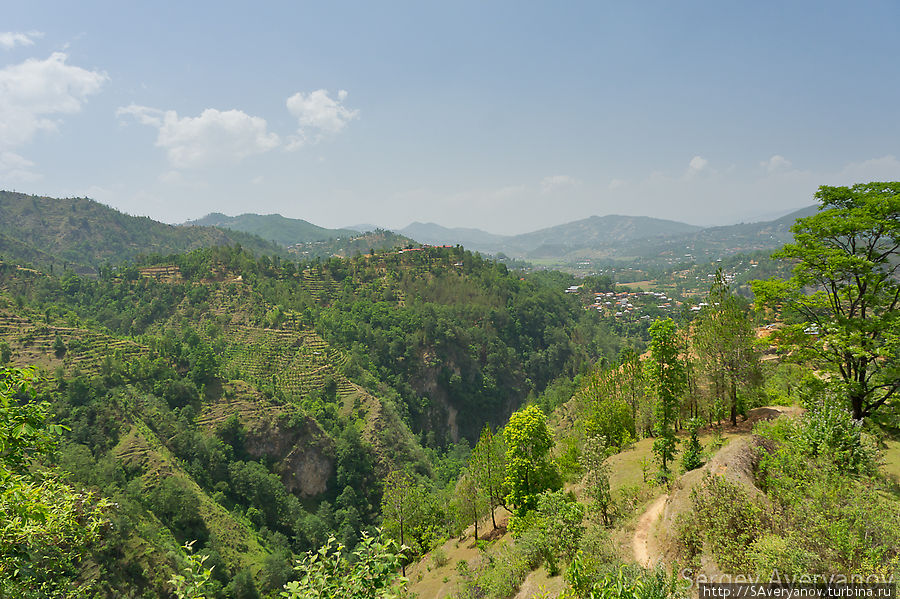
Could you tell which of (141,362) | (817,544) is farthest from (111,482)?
(817,544)

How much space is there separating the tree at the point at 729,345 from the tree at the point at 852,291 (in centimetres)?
553

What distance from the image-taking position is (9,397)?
691cm

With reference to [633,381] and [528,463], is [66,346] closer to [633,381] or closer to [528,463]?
[528,463]

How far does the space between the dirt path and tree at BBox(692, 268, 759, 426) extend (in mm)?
9480

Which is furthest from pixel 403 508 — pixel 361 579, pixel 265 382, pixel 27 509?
pixel 265 382

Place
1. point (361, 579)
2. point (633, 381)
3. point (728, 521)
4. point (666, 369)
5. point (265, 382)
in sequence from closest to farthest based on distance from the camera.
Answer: point (361, 579)
point (728, 521)
point (666, 369)
point (633, 381)
point (265, 382)

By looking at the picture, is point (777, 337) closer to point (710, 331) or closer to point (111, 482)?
point (710, 331)

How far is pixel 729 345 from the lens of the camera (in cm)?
2250

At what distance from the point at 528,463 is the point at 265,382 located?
52833 millimetres

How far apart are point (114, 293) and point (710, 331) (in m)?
111

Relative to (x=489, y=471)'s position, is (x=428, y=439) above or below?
below

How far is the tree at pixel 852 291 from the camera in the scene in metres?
14.4

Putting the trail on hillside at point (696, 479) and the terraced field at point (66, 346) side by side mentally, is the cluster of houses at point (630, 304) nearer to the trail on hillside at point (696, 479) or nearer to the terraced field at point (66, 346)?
the trail on hillside at point (696, 479)

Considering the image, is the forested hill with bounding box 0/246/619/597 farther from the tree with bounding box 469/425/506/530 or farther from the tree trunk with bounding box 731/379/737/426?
the tree trunk with bounding box 731/379/737/426
